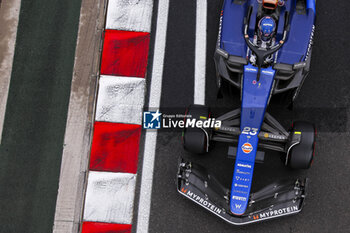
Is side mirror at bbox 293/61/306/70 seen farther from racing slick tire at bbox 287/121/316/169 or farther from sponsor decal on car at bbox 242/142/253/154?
sponsor decal on car at bbox 242/142/253/154

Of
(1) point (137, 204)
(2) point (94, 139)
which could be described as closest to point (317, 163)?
(1) point (137, 204)

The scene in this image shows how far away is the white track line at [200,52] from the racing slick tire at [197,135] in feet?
2.30

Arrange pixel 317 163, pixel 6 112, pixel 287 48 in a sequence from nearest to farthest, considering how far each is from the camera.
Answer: pixel 287 48 → pixel 317 163 → pixel 6 112

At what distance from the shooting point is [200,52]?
6.13 meters

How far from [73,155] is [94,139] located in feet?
1.29

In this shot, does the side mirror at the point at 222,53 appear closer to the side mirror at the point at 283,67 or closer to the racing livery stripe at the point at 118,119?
the side mirror at the point at 283,67

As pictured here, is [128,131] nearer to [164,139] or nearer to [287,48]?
[164,139]

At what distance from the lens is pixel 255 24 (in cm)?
526

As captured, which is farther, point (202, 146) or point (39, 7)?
point (39, 7)

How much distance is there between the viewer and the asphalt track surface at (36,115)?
5.73m

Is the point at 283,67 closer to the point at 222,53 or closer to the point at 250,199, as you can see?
the point at 222,53

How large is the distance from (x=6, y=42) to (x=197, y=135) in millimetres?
3526

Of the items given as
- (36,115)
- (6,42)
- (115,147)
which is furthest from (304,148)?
(6,42)

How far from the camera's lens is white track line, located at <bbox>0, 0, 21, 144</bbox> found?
20.1 ft
